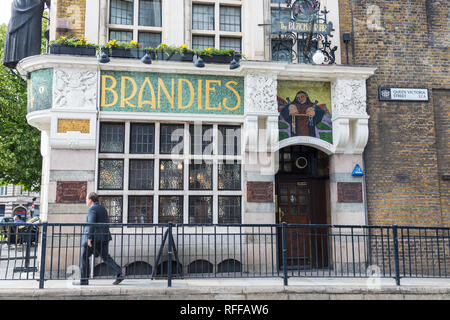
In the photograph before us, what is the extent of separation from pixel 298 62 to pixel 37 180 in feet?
47.3

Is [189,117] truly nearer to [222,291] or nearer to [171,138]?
[171,138]

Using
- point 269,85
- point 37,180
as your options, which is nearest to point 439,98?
point 269,85

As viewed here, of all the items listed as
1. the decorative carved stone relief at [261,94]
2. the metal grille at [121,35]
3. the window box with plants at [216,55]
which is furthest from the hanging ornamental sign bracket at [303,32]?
the metal grille at [121,35]

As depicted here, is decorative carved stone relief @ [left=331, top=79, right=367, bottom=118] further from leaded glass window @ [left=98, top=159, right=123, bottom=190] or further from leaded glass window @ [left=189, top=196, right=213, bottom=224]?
leaded glass window @ [left=98, top=159, right=123, bottom=190]

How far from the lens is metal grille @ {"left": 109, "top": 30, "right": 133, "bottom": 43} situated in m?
10.1

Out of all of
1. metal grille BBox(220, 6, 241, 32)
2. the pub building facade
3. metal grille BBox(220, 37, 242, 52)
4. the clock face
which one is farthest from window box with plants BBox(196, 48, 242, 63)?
the clock face

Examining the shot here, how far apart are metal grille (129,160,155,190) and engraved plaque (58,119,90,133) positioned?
4.36ft

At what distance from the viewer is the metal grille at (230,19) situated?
34.6 feet

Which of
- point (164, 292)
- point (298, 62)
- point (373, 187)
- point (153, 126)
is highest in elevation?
point (298, 62)

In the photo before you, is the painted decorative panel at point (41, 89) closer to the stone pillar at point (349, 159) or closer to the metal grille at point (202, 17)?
the metal grille at point (202, 17)

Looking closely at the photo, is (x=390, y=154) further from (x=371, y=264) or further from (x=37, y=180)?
(x=37, y=180)

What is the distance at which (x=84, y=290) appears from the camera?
22.5ft

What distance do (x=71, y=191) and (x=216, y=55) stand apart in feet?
15.5

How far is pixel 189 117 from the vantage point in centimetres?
954
